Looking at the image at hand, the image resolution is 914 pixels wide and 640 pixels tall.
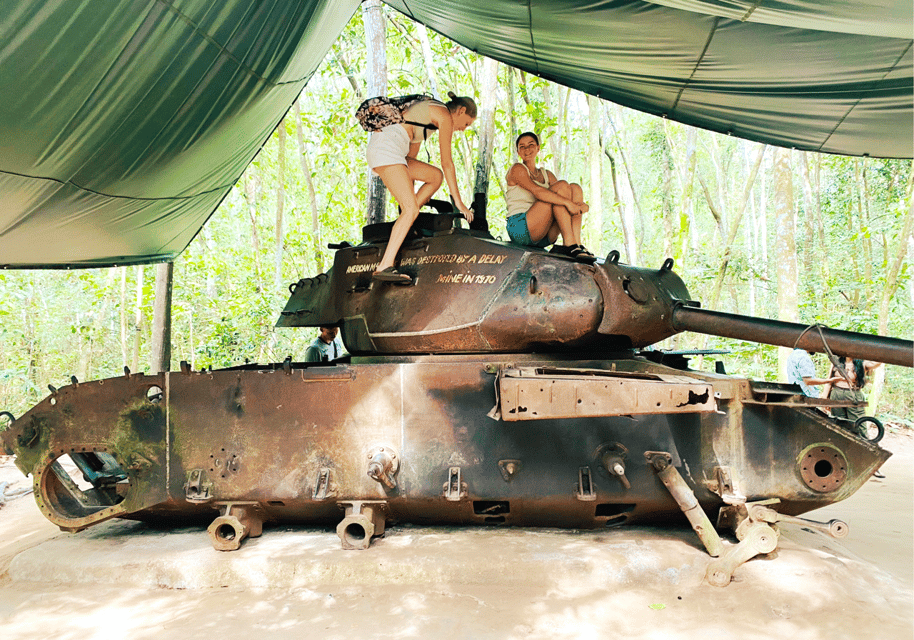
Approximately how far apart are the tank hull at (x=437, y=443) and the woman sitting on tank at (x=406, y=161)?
99 centimetres

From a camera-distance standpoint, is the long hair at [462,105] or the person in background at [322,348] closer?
the long hair at [462,105]

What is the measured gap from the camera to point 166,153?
502 centimetres

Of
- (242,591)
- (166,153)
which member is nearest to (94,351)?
(166,153)

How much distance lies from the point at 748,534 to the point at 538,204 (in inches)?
113

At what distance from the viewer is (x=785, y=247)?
10164 mm

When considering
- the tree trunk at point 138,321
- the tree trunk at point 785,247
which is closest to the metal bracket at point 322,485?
the tree trunk at point 138,321

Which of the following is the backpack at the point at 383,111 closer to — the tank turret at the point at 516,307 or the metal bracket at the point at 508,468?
the tank turret at the point at 516,307

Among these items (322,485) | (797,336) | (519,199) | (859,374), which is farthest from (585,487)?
(859,374)

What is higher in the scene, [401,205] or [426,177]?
[426,177]

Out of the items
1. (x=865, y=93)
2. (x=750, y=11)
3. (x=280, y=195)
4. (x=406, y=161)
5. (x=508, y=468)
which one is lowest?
(x=508, y=468)

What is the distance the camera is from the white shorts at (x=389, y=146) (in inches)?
200

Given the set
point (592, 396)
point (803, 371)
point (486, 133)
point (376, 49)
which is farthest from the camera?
point (486, 133)

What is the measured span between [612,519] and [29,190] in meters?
4.49

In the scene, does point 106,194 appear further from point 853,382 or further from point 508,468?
point 853,382
